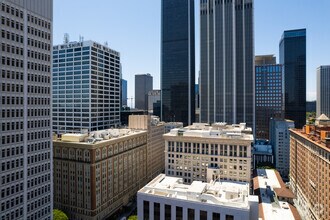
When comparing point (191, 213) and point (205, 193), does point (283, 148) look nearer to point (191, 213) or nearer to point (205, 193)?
point (205, 193)

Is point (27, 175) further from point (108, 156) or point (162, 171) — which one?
point (162, 171)

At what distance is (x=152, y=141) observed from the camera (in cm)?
15200

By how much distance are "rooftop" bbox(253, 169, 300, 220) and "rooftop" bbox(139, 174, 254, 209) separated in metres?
31.3

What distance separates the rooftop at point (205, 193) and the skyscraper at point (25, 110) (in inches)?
1436

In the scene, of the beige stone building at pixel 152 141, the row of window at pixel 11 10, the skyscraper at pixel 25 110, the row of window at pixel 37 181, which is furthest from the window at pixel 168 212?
the beige stone building at pixel 152 141

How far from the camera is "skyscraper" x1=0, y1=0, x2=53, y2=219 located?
221ft

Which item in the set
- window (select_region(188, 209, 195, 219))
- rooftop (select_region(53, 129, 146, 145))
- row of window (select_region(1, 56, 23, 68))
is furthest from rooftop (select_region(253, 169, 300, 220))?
row of window (select_region(1, 56, 23, 68))

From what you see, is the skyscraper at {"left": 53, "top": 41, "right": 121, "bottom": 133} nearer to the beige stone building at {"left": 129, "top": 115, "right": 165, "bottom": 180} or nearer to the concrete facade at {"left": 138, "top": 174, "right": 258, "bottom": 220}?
the beige stone building at {"left": 129, "top": 115, "right": 165, "bottom": 180}

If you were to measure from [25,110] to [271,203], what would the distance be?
10486 cm

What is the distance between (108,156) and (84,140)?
13.0 metres

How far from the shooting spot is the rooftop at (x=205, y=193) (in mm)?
61188

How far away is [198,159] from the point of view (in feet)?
353

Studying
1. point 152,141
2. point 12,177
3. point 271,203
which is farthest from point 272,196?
point 12,177

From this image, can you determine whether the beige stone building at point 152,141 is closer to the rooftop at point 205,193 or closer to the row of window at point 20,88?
the row of window at point 20,88
